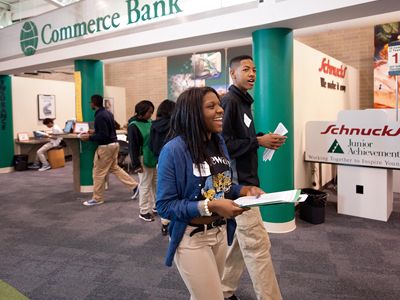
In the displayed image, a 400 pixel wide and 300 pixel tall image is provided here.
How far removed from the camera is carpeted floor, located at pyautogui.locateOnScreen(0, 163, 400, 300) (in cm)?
266

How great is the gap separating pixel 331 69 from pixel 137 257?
163 inches

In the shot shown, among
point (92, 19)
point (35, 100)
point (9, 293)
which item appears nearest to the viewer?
point (9, 293)

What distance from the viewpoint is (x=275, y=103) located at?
376 cm

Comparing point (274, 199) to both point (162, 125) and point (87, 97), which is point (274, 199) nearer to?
point (162, 125)

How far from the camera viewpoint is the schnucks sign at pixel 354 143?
400 cm

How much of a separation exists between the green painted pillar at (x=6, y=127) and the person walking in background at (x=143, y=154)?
5.17 metres

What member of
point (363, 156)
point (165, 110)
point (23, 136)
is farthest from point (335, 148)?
point (23, 136)

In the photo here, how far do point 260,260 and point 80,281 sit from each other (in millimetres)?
1553

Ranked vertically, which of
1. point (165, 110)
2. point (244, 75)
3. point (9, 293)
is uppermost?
point (244, 75)

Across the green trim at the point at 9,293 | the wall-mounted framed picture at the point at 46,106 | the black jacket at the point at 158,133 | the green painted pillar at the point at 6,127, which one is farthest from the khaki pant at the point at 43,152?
the green trim at the point at 9,293

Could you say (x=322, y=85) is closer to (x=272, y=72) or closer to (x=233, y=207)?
(x=272, y=72)

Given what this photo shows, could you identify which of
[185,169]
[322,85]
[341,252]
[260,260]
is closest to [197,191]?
[185,169]

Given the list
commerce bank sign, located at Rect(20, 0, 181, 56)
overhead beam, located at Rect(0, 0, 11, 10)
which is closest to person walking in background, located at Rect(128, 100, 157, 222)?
commerce bank sign, located at Rect(20, 0, 181, 56)

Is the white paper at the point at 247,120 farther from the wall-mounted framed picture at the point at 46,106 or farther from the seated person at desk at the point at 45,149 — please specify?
the wall-mounted framed picture at the point at 46,106
